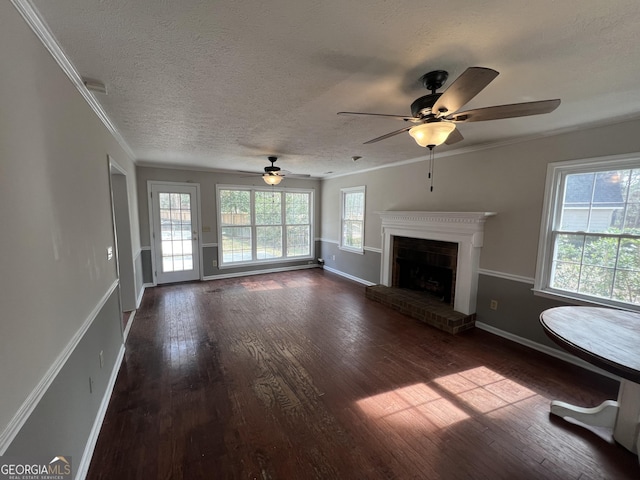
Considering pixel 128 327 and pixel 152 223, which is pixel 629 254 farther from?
pixel 152 223

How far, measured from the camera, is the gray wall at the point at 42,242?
100cm

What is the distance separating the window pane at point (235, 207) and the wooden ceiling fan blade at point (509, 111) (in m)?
5.11

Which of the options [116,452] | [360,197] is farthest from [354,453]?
[360,197]

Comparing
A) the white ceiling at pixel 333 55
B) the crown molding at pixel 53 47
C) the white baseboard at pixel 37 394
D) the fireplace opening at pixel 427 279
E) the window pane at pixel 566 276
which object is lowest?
the fireplace opening at pixel 427 279

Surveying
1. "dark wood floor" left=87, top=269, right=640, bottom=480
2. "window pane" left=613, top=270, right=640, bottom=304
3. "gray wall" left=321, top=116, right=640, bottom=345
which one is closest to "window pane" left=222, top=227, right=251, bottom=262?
"dark wood floor" left=87, top=269, right=640, bottom=480

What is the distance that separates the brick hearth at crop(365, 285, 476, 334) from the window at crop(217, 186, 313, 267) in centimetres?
277

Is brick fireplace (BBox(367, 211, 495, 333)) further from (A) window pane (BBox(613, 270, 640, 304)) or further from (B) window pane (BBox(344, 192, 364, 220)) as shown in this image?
(A) window pane (BBox(613, 270, 640, 304))

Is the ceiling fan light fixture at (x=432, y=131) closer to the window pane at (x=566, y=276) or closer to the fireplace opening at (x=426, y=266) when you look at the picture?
the window pane at (x=566, y=276)

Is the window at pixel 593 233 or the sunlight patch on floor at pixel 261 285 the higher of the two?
the window at pixel 593 233

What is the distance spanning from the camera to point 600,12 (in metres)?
1.20

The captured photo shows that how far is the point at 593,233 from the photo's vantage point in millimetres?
2689

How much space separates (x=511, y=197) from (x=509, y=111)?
6.54 feet

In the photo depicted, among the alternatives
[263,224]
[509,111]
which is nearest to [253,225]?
[263,224]

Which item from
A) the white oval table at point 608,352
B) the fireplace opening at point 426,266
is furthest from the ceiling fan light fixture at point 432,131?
the fireplace opening at point 426,266
